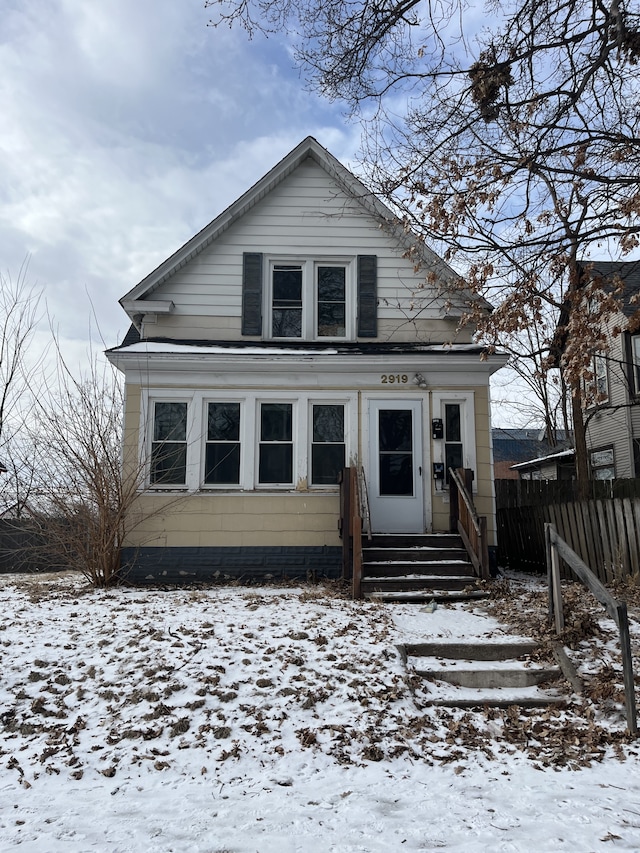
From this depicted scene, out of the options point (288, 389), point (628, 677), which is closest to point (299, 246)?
point (288, 389)

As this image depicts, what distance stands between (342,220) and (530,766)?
10029mm

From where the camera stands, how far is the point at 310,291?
12039mm

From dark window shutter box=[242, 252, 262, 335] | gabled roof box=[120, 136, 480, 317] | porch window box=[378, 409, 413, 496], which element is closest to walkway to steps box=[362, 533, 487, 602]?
porch window box=[378, 409, 413, 496]

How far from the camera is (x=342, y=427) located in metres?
11.2

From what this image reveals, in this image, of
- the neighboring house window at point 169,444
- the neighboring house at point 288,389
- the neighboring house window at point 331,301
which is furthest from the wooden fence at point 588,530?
the neighboring house window at point 169,444

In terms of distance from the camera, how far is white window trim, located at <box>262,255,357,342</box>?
11.9 metres

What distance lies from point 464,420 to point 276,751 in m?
7.55

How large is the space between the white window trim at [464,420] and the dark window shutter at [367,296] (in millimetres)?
1741

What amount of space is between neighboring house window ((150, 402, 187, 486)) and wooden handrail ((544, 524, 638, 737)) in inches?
246

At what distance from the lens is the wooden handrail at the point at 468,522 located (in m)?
9.26

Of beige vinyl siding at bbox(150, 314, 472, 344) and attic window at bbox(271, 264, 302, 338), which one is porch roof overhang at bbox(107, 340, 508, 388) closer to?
beige vinyl siding at bbox(150, 314, 472, 344)

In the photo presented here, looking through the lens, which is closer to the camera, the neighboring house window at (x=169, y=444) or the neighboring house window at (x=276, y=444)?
the neighboring house window at (x=169, y=444)

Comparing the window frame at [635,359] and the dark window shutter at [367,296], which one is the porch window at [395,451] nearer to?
the dark window shutter at [367,296]

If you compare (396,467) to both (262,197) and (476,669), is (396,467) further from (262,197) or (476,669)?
(262,197)
